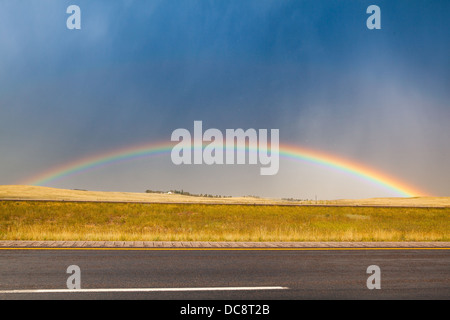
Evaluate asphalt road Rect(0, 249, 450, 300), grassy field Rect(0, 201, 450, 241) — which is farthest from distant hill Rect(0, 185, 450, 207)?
asphalt road Rect(0, 249, 450, 300)

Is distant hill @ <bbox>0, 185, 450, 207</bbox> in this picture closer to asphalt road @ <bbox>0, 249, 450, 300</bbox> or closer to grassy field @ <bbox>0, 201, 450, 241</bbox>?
grassy field @ <bbox>0, 201, 450, 241</bbox>

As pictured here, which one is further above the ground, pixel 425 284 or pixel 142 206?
pixel 142 206

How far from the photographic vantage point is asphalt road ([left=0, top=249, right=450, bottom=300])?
24.8ft

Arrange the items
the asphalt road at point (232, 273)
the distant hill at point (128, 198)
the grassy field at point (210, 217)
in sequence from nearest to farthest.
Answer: the asphalt road at point (232, 273) → the grassy field at point (210, 217) → the distant hill at point (128, 198)

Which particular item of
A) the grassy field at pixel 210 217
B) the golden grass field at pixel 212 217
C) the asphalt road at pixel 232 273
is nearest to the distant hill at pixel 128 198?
the golden grass field at pixel 212 217

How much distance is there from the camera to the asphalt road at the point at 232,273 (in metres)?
7.55

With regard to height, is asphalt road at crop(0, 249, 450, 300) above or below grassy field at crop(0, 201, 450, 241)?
below

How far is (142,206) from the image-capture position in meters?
50.2

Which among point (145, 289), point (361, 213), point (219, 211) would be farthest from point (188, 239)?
point (361, 213)

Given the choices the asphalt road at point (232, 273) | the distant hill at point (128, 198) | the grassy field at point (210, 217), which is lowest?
the asphalt road at point (232, 273)

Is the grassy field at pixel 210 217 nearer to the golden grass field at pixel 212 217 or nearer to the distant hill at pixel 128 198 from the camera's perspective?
the golden grass field at pixel 212 217
